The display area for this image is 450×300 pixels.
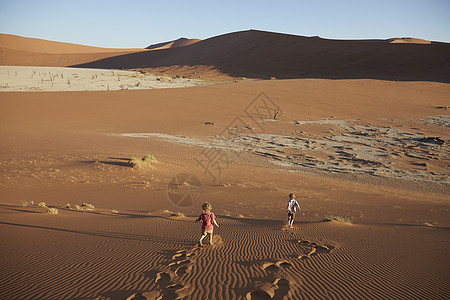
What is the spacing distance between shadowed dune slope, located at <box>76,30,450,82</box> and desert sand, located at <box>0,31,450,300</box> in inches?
737

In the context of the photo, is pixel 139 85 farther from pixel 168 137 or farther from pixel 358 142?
pixel 358 142

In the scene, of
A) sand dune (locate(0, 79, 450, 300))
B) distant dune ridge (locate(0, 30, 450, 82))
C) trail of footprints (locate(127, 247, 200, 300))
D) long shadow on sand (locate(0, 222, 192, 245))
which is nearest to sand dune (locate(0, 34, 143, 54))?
distant dune ridge (locate(0, 30, 450, 82))

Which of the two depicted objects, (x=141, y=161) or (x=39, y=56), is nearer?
(x=141, y=161)

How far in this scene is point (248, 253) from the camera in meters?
6.20

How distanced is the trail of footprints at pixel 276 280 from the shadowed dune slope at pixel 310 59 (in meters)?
44.8

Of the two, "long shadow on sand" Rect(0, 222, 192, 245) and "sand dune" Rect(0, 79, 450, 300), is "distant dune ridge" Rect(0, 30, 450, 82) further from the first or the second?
"long shadow on sand" Rect(0, 222, 192, 245)

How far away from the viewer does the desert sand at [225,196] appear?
4.99 meters

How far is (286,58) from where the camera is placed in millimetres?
63250

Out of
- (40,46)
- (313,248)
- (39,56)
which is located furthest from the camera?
(40,46)

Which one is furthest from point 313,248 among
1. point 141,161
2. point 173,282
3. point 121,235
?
point 141,161

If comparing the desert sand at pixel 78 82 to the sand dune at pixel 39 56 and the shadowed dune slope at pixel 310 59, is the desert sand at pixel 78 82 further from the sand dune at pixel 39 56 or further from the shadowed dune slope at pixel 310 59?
the sand dune at pixel 39 56

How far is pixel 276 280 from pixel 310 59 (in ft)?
199

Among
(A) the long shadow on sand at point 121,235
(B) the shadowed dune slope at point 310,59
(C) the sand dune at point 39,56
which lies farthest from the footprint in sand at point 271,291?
(C) the sand dune at point 39,56

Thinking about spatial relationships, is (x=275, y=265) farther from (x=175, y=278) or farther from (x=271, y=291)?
(x=175, y=278)
